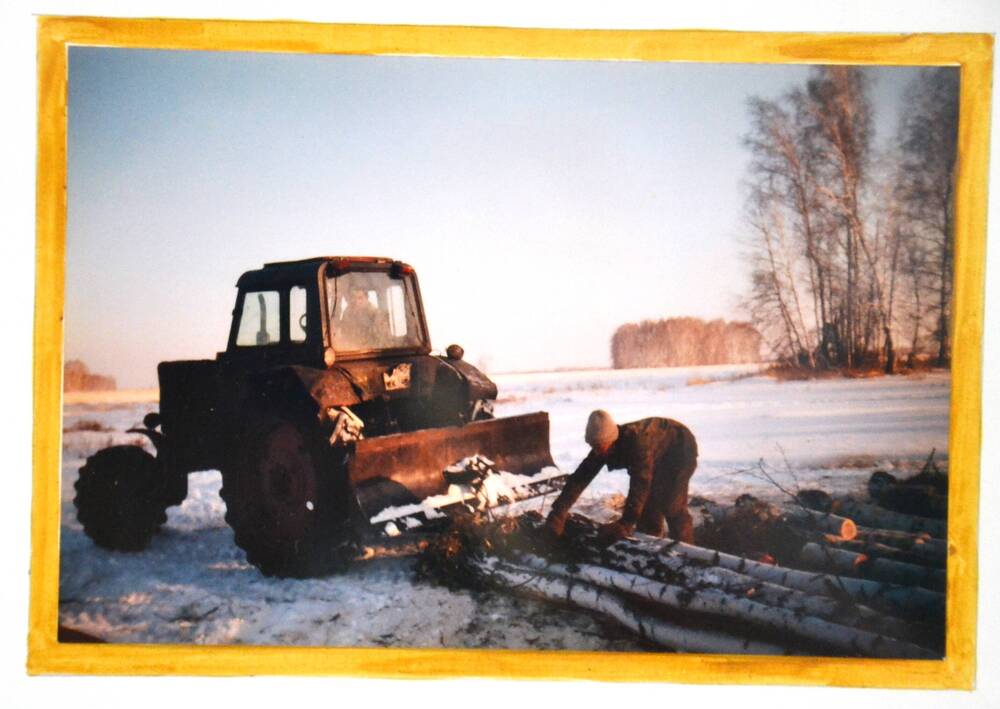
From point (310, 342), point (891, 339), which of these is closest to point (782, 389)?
point (891, 339)

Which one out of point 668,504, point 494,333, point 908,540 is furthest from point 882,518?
point 494,333

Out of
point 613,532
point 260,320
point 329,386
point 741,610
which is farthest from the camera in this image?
point 260,320

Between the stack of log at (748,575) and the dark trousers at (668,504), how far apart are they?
0.24ft

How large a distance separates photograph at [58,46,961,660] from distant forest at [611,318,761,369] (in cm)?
2

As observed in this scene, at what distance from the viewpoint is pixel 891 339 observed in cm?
334

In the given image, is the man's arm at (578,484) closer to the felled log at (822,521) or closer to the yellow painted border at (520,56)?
the yellow painted border at (520,56)

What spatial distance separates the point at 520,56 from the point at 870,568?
294 cm

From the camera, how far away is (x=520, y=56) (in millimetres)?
3322

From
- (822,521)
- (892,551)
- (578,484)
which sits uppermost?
(578,484)

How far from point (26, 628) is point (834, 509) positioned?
12.8 feet

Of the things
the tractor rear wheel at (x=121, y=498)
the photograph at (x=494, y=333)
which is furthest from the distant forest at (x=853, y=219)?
the tractor rear wheel at (x=121, y=498)

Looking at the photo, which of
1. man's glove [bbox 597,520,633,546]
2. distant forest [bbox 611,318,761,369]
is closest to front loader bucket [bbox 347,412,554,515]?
man's glove [bbox 597,520,633,546]

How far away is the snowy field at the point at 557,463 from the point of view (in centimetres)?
324

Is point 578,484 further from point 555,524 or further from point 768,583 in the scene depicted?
point 768,583
